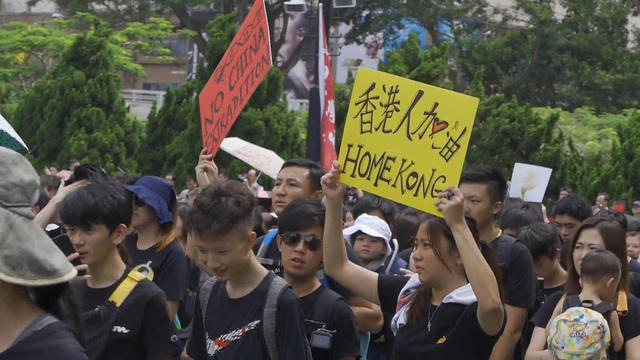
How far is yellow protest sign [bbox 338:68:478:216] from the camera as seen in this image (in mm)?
4801

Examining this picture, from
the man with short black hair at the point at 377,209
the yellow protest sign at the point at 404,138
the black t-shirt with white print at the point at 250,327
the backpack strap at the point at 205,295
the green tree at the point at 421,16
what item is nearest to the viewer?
the black t-shirt with white print at the point at 250,327

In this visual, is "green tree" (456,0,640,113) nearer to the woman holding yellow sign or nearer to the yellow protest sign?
→ the yellow protest sign

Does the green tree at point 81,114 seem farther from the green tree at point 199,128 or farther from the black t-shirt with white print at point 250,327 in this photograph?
the black t-shirt with white print at point 250,327

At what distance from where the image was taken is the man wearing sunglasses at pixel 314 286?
16.1 ft

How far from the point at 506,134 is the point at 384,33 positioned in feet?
71.5

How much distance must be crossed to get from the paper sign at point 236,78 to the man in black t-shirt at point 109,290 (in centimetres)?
200

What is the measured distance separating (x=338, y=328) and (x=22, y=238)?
2413 mm

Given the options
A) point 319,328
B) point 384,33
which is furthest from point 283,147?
point 384,33

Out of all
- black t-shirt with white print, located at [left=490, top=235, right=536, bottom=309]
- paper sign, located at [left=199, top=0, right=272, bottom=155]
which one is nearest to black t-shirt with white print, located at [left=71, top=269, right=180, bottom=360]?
black t-shirt with white print, located at [left=490, top=235, right=536, bottom=309]

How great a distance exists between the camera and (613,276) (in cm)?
568

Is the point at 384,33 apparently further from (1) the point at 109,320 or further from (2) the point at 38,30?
(1) the point at 109,320

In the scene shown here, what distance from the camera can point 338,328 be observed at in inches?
194

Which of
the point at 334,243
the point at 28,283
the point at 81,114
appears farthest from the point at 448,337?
the point at 81,114

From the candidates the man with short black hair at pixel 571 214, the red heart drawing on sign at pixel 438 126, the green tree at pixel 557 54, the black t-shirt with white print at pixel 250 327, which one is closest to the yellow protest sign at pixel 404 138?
the red heart drawing on sign at pixel 438 126
